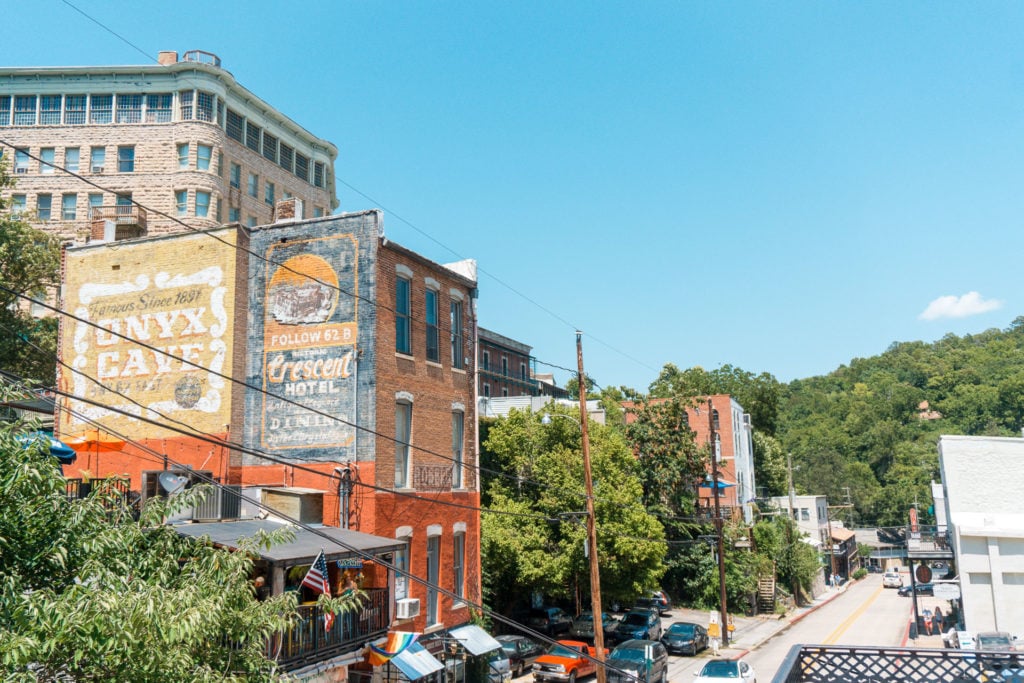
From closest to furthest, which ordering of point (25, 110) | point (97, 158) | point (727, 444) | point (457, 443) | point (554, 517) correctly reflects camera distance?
point (457, 443), point (554, 517), point (97, 158), point (25, 110), point (727, 444)

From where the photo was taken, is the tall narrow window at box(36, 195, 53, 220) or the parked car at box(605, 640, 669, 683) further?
the tall narrow window at box(36, 195, 53, 220)

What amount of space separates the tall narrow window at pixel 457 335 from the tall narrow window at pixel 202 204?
38.1 metres

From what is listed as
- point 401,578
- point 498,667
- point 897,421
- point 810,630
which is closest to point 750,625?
point 810,630

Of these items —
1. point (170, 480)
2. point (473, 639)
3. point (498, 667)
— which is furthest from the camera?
point (498, 667)

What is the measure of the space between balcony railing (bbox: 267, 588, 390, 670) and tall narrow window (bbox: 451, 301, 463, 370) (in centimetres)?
968

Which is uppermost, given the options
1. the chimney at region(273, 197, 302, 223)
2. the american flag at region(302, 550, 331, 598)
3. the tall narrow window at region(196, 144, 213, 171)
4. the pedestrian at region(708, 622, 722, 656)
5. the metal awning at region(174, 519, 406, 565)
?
the tall narrow window at region(196, 144, 213, 171)

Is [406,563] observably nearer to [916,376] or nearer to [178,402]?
[178,402]

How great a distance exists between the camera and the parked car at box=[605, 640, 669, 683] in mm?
29484

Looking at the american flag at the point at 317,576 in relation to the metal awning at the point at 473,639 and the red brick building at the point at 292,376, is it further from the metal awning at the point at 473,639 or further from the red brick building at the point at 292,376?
the metal awning at the point at 473,639

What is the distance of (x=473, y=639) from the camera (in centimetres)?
2689

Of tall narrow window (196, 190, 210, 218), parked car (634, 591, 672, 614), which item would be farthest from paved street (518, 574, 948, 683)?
tall narrow window (196, 190, 210, 218)

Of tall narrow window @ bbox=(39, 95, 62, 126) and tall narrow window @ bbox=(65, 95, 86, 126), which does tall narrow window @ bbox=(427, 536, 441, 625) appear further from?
tall narrow window @ bbox=(39, 95, 62, 126)

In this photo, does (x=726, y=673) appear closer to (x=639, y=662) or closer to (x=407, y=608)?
(x=639, y=662)

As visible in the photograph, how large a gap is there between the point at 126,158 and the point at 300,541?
5184cm
